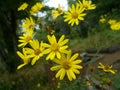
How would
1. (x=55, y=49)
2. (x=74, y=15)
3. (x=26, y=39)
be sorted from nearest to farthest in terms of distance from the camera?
(x=55, y=49), (x=26, y=39), (x=74, y=15)

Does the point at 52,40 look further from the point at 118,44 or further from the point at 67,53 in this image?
the point at 118,44

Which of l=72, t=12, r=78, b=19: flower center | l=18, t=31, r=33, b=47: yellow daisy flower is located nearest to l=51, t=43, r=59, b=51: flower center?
l=18, t=31, r=33, b=47: yellow daisy flower

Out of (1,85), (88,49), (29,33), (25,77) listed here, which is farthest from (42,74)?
(29,33)

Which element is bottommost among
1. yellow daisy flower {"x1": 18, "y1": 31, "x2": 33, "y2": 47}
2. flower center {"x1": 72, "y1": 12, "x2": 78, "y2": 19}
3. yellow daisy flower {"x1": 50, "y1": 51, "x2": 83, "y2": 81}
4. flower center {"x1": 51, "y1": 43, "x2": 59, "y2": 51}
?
yellow daisy flower {"x1": 50, "y1": 51, "x2": 83, "y2": 81}

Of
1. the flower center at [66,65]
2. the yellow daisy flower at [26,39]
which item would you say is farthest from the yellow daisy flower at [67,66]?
the yellow daisy flower at [26,39]

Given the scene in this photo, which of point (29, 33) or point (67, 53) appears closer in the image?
point (67, 53)

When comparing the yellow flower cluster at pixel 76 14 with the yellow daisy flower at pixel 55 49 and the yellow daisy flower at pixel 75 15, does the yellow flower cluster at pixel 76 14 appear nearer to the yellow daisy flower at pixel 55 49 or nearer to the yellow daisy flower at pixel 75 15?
the yellow daisy flower at pixel 75 15

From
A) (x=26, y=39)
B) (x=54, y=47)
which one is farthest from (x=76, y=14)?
(x=54, y=47)

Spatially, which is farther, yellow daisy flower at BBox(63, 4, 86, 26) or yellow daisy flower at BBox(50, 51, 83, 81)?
yellow daisy flower at BBox(63, 4, 86, 26)

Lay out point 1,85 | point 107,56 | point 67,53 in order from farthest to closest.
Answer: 1. point 107,56
2. point 1,85
3. point 67,53

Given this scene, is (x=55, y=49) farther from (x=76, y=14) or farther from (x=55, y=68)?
(x=76, y=14)

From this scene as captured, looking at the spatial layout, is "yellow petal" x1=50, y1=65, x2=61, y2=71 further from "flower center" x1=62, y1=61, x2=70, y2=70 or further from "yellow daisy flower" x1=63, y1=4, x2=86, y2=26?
"yellow daisy flower" x1=63, y1=4, x2=86, y2=26
